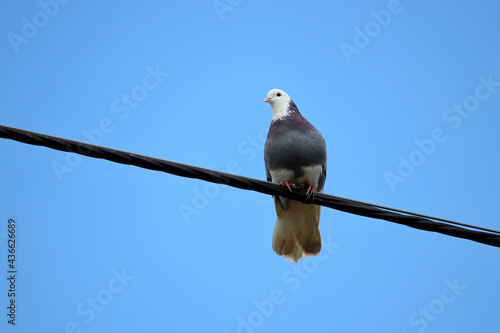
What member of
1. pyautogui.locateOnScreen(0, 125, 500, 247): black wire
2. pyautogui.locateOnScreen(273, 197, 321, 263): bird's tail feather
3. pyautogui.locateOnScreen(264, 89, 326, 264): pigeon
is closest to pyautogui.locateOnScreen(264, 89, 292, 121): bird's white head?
pyautogui.locateOnScreen(264, 89, 326, 264): pigeon

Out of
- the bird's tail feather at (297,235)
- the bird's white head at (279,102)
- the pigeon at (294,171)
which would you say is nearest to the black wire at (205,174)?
the pigeon at (294,171)

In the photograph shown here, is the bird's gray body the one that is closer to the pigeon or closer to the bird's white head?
the pigeon

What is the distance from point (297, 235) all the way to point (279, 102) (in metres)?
1.52

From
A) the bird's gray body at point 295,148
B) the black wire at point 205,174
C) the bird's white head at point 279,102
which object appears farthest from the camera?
the bird's white head at point 279,102

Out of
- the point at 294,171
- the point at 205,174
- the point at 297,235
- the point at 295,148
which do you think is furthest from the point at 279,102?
the point at 205,174

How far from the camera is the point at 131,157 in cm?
334

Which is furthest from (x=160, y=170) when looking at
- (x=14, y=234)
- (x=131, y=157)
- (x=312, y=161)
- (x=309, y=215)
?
(x=14, y=234)

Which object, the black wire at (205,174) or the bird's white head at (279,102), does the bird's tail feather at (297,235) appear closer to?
the bird's white head at (279,102)

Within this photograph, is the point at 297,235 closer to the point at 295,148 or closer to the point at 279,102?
the point at 295,148

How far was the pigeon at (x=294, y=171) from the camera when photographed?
538 centimetres

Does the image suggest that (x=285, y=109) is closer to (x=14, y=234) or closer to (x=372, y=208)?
(x=372, y=208)

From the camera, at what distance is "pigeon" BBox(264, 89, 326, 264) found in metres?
5.38

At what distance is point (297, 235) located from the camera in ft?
19.2

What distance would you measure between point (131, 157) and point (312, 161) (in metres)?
2.41
